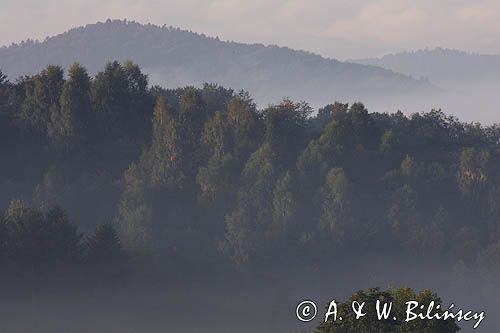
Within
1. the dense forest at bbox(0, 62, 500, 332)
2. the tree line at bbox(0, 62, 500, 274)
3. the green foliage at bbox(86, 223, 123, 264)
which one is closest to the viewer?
the green foliage at bbox(86, 223, 123, 264)

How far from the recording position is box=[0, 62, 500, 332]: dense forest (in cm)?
13762

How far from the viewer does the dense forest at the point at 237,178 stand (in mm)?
137625

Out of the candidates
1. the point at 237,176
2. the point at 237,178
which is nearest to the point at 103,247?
the point at 237,178

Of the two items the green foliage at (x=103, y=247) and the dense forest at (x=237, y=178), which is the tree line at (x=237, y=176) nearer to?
the dense forest at (x=237, y=178)

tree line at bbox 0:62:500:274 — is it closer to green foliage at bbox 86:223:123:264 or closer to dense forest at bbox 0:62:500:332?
dense forest at bbox 0:62:500:332

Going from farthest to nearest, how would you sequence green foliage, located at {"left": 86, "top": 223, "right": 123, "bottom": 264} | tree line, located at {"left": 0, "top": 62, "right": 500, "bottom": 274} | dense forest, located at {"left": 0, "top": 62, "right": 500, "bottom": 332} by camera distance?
tree line, located at {"left": 0, "top": 62, "right": 500, "bottom": 274} → dense forest, located at {"left": 0, "top": 62, "right": 500, "bottom": 332} → green foliage, located at {"left": 86, "top": 223, "right": 123, "bottom": 264}

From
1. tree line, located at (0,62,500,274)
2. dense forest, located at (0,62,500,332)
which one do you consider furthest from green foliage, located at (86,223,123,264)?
tree line, located at (0,62,500,274)

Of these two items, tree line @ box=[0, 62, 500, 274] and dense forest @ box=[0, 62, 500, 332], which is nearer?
dense forest @ box=[0, 62, 500, 332]

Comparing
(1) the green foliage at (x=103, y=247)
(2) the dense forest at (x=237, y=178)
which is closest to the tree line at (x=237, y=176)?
(2) the dense forest at (x=237, y=178)

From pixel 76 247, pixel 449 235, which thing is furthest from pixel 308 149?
pixel 76 247

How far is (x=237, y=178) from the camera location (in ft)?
476

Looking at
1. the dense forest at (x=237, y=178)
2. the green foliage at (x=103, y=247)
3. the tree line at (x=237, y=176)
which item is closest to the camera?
the green foliage at (x=103, y=247)

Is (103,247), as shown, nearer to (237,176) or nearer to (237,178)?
(237,178)

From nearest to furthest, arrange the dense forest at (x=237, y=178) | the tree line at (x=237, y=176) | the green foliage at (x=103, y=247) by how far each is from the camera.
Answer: the green foliage at (x=103, y=247) → the dense forest at (x=237, y=178) → the tree line at (x=237, y=176)
